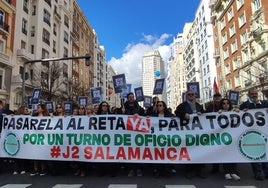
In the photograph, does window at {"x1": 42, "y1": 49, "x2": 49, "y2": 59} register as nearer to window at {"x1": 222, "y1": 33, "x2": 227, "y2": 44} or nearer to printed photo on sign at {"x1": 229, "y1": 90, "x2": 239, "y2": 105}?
window at {"x1": 222, "y1": 33, "x2": 227, "y2": 44}

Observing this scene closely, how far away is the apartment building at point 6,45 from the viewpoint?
1166 inches

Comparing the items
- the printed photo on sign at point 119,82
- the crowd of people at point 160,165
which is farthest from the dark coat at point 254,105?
the printed photo on sign at point 119,82

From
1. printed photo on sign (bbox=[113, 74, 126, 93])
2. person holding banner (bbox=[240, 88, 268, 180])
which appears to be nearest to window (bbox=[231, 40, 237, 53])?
printed photo on sign (bbox=[113, 74, 126, 93])

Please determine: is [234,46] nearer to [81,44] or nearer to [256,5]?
[256,5]

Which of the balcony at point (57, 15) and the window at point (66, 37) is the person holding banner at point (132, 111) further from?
the window at point (66, 37)

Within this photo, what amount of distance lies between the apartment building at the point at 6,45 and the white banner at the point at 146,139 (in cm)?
2355

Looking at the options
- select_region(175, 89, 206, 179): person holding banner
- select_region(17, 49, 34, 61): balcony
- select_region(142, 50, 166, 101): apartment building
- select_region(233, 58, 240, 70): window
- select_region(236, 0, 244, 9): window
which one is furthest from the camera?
select_region(142, 50, 166, 101): apartment building

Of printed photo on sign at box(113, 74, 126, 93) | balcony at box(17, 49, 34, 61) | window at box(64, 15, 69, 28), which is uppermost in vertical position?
window at box(64, 15, 69, 28)

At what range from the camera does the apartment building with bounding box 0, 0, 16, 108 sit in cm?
2960

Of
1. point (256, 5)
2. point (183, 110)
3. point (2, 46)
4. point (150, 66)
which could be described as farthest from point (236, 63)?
point (150, 66)

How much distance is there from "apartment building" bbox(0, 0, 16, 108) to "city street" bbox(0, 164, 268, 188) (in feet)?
79.6

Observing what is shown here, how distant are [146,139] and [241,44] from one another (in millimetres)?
36945

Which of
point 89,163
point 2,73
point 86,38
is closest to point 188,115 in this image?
point 89,163

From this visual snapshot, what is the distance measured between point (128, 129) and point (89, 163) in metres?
1.51
